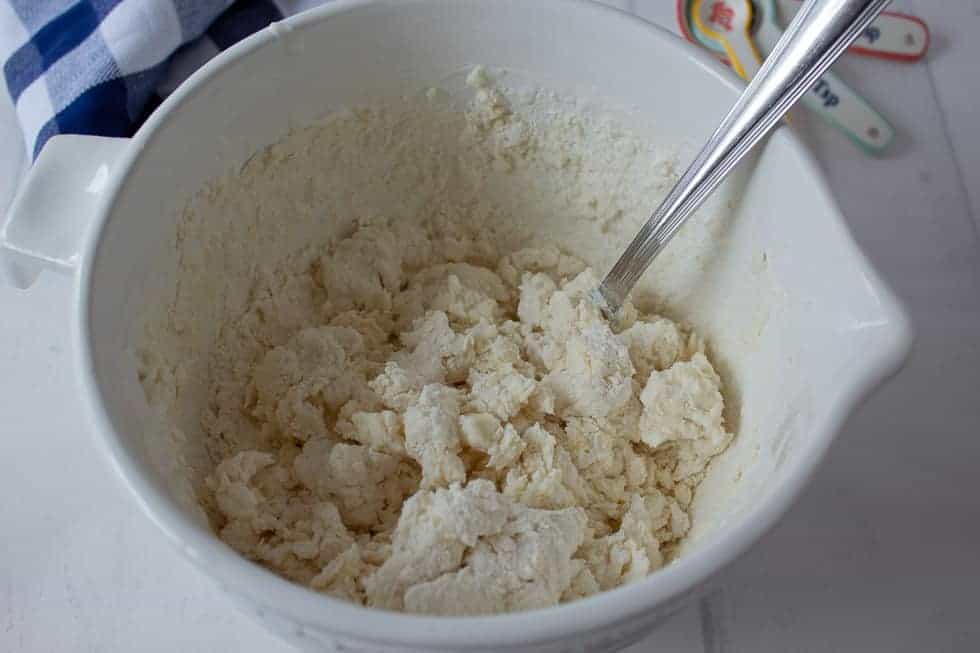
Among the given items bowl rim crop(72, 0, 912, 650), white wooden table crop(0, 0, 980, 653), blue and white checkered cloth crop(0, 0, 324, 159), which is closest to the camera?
bowl rim crop(72, 0, 912, 650)

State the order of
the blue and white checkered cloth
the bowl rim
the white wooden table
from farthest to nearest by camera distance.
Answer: the blue and white checkered cloth
the white wooden table
the bowl rim

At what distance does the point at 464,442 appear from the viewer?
72 cm

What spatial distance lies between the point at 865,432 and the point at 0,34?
3.30 ft

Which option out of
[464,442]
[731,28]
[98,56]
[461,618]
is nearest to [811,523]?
[464,442]

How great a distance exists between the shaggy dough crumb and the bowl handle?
0.17m

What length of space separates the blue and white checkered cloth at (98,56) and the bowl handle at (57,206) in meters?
0.29

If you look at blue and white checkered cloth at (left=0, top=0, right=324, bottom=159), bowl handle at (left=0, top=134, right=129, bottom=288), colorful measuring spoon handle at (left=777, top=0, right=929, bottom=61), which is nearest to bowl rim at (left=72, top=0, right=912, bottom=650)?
bowl handle at (left=0, top=134, right=129, bottom=288)

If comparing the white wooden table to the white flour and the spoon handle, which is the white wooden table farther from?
the spoon handle

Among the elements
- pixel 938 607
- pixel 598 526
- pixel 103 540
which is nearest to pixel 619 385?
pixel 598 526

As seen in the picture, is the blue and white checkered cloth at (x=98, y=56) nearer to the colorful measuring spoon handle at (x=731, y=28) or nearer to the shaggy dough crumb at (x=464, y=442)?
the shaggy dough crumb at (x=464, y=442)

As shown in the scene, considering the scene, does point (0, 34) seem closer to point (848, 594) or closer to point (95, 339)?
point (95, 339)

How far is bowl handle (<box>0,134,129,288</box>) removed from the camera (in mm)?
665

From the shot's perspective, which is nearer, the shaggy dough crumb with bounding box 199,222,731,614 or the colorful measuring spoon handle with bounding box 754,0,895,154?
the shaggy dough crumb with bounding box 199,222,731,614

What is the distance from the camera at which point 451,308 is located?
2.73ft
